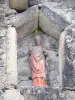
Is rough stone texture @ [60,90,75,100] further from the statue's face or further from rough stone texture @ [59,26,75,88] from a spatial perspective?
the statue's face

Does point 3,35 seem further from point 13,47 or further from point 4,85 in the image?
point 4,85

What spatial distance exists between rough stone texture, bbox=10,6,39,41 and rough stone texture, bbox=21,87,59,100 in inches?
33.0

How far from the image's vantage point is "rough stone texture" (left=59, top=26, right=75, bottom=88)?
5672 millimetres

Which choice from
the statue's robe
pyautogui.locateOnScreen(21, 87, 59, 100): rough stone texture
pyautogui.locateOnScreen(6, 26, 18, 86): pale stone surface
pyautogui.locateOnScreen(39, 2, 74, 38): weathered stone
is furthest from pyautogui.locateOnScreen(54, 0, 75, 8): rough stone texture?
pyautogui.locateOnScreen(21, 87, 59, 100): rough stone texture

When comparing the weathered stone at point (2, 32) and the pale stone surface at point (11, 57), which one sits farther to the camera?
the weathered stone at point (2, 32)

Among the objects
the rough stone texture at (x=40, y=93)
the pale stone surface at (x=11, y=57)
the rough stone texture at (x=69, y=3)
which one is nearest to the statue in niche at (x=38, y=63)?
the rough stone texture at (x=40, y=93)

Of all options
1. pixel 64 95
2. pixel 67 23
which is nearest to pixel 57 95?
pixel 64 95

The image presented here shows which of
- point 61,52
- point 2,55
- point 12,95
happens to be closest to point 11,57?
point 2,55

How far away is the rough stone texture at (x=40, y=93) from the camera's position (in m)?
5.59

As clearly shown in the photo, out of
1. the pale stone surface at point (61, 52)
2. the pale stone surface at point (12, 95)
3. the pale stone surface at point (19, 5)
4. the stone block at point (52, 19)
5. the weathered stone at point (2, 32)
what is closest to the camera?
the pale stone surface at point (12, 95)

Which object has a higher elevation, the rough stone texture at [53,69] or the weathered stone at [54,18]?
the weathered stone at [54,18]

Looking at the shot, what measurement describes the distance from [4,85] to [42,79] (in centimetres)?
51

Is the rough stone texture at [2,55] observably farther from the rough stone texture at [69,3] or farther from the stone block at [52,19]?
the rough stone texture at [69,3]

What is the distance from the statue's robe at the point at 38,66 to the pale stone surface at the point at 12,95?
0.28 metres
